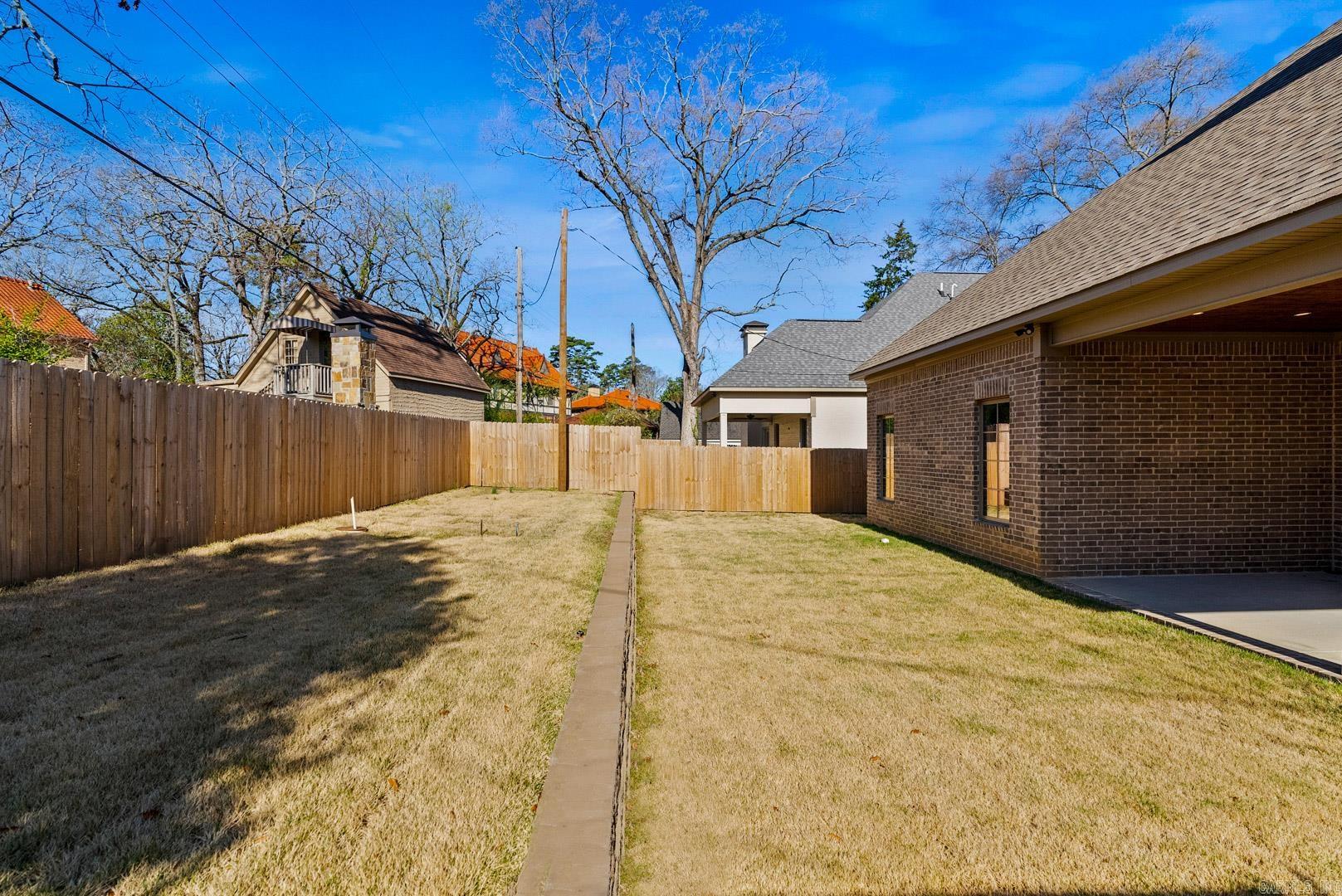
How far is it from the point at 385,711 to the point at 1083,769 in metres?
3.28

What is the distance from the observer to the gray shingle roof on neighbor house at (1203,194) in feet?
15.8

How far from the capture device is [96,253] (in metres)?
24.6

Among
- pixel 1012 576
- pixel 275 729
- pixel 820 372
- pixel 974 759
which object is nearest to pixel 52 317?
pixel 820 372

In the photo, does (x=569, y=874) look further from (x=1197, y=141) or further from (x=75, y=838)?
(x=1197, y=141)

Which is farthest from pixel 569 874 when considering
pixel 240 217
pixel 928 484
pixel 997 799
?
pixel 240 217

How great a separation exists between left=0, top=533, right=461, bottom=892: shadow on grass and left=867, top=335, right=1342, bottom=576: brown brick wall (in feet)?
21.0

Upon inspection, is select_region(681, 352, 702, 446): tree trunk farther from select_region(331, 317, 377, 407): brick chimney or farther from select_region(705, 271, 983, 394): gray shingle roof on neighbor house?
select_region(331, 317, 377, 407): brick chimney

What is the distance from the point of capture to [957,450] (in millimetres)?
9062

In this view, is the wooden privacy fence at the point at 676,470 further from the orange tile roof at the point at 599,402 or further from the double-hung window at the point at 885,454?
the orange tile roof at the point at 599,402

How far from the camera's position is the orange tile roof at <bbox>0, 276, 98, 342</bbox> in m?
26.2

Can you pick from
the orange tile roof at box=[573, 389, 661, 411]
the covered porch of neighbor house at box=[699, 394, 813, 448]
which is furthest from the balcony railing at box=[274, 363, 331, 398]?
the orange tile roof at box=[573, 389, 661, 411]

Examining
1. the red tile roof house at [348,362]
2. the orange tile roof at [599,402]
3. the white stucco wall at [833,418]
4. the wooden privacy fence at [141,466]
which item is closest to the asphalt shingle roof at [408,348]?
the red tile roof house at [348,362]

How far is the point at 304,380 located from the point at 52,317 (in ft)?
52.8

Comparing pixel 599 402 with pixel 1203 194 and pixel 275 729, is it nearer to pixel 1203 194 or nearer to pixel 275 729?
pixel 1203 194
